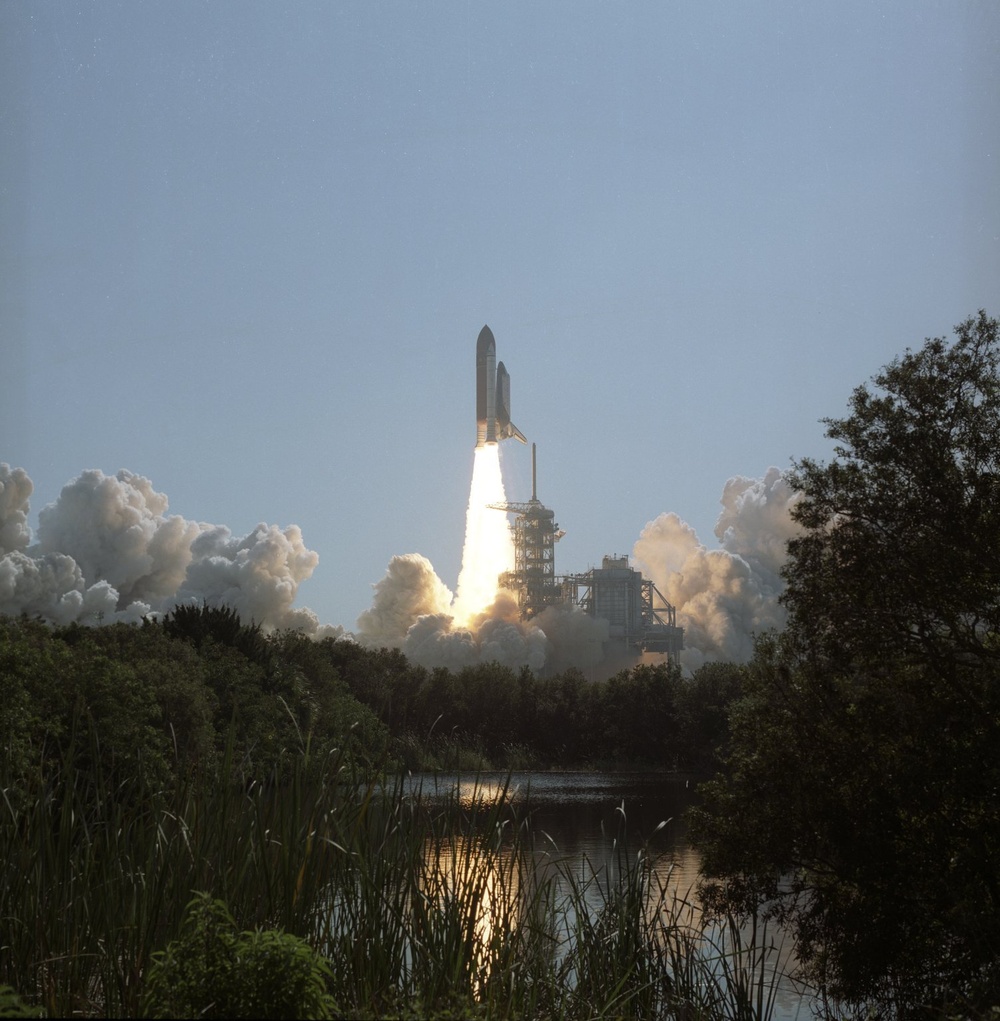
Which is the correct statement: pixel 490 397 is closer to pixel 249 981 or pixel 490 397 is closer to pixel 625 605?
pixel 625 605

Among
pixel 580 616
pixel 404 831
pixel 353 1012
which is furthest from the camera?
pixel 580 616

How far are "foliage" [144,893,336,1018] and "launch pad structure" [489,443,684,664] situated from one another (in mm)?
97509

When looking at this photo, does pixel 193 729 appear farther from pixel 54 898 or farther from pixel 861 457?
pixel 54 898

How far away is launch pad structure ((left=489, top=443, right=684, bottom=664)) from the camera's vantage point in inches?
4008

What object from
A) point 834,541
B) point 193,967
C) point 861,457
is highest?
point 861,457

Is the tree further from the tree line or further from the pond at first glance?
the tree line

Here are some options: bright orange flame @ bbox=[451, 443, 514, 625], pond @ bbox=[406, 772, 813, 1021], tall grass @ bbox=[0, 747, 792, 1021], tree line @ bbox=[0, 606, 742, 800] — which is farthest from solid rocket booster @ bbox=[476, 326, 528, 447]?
tall grass @ bbox=[0, 747, 792, 1021]

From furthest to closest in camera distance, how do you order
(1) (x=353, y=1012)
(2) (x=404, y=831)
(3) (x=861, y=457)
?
(3) (x=861, y=457) → (2) (x=404, y=831) → (1) (x=353, y=1012)

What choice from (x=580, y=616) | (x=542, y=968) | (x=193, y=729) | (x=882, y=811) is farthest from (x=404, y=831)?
(x=580, y=616)

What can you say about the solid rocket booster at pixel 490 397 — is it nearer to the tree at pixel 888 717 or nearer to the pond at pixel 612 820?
the pond at pixel 612 820

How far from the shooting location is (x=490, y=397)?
97.9 m

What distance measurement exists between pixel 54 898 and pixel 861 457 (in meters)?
11.7

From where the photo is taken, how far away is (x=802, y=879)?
14.1 metres

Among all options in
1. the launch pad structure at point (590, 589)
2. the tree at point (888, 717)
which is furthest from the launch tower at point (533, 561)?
the tree at point (888, 717)
